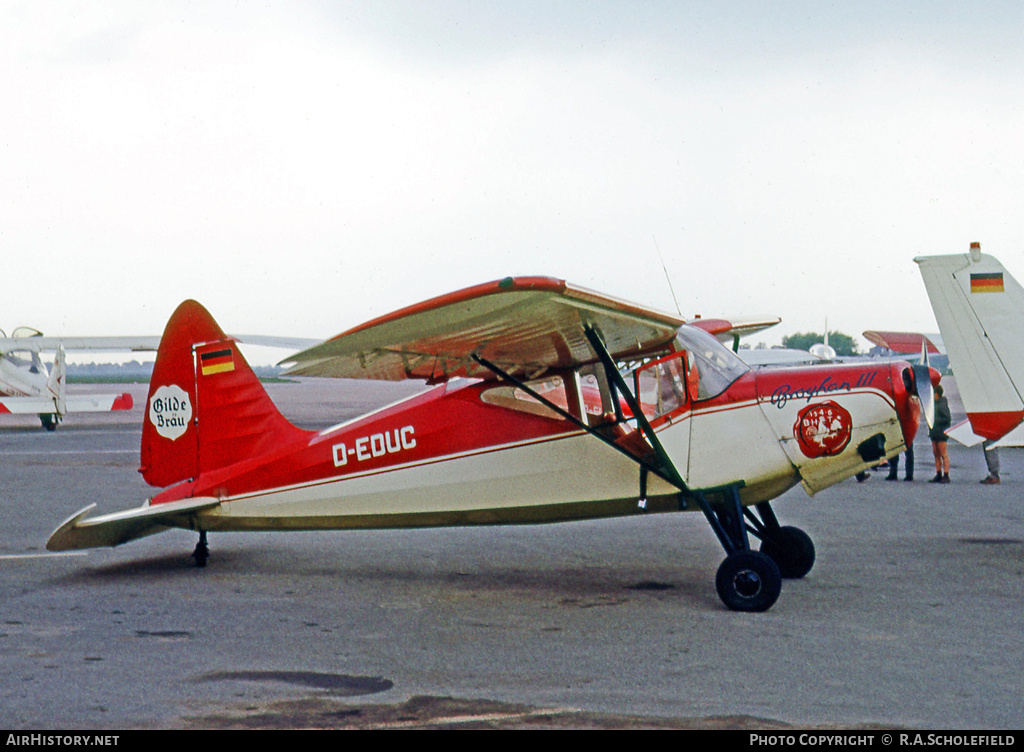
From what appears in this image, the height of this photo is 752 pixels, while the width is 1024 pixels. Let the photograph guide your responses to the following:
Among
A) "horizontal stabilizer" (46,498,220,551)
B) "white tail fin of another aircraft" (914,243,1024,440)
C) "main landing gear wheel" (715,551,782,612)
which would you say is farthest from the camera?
"white tail fin of another aircraft" (914,243,1024,440)

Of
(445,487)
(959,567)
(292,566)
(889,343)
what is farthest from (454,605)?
(889,343)

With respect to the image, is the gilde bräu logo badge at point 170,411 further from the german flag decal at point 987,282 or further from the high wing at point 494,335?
the german flag decal at point 987,282

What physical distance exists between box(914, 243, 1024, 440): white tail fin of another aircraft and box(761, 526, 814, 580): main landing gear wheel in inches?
83.8

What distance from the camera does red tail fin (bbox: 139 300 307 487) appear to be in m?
7.52

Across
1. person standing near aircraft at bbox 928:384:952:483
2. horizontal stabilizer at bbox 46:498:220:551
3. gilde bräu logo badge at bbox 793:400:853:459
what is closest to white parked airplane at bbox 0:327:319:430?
person standing near aircraft at bbox 928:384:952:483

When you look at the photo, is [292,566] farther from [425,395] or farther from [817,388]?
[817,388]

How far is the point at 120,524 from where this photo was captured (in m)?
6.97

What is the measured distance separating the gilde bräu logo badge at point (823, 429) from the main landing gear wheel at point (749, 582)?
0.86 m

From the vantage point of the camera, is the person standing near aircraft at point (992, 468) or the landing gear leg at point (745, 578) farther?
the person standing near aircraft at point (992, 468)

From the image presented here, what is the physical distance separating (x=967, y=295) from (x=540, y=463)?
13.7ft

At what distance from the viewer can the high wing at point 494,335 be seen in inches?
203

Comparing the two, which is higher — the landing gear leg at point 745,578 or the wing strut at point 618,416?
the wing strut at point 618,416

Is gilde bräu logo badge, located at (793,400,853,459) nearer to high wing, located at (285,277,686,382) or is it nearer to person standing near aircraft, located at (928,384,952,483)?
high wing, located at (285,277,686,382)

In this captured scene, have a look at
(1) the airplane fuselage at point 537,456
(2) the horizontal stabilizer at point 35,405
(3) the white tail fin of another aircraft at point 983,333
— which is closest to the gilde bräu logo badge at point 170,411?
(1) the airplane fuselage at point 537,456
